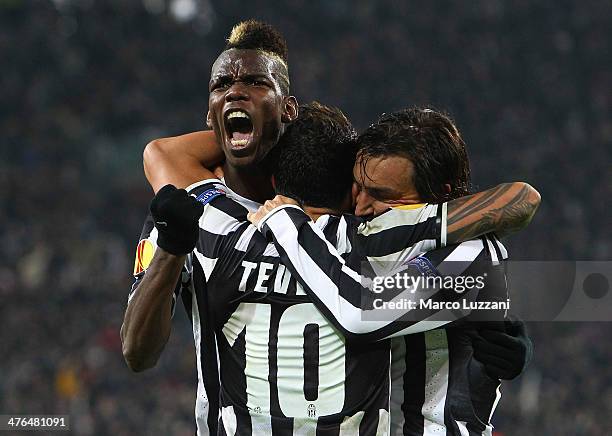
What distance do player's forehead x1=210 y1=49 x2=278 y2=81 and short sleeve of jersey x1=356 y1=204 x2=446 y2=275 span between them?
1.60 ft

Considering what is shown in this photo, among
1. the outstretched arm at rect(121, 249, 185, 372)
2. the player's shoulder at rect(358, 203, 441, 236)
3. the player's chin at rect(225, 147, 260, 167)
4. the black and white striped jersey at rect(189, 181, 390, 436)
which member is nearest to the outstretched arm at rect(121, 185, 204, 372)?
the outstretched arm at rect(121, 249, 185, 372)

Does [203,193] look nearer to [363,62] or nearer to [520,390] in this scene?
[520,390]

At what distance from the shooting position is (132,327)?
2.23m

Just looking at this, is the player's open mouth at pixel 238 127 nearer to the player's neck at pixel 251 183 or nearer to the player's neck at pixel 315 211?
the player's neck at pixel 251 183

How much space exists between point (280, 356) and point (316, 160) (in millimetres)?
469

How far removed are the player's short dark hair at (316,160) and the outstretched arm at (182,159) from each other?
21cm

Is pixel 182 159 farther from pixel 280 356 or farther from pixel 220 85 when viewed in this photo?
pixel 280 356

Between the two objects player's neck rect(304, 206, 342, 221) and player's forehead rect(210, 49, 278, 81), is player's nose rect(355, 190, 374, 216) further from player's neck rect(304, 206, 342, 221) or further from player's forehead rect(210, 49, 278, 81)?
player's forehead rect(210, 49, 278, 81)

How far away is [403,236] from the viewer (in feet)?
7.32

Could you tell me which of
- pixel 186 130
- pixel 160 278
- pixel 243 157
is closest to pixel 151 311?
pixel 160 278

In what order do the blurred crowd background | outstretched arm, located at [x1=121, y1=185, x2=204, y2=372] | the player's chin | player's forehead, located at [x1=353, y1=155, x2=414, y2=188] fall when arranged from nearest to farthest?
outstretched arm, located at [x1=121, y1=185, x2=204, y2=372] → player's forehead, located at [x1=353, y1=155, x2=414, y2=188] → the player's chin → the blurred crowd background

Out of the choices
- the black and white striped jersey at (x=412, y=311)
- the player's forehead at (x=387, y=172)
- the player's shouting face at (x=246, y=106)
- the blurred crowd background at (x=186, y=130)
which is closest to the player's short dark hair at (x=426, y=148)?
the player's forehead at (x=387, y=172)

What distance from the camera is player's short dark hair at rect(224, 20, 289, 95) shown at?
8.20 ft

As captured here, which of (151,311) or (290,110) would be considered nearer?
(151,311)
